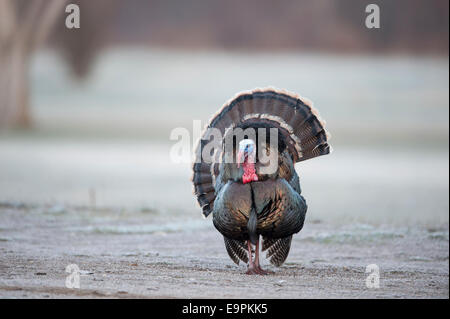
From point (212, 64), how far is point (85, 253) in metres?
11.5

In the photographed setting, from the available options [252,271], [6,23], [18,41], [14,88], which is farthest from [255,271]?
[14,88]

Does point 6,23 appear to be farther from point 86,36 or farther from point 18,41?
point 86,36

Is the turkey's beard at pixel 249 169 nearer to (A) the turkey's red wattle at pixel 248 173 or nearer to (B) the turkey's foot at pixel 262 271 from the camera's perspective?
(A) the turkey's red wattle at pixel 248 173

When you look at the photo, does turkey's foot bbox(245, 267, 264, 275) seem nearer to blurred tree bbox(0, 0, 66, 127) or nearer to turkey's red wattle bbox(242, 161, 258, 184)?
turkey's red wattle bbox(242, 161, 258, 184)

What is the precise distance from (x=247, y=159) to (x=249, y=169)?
0.08 m

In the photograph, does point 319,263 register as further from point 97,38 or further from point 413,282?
point 97,38

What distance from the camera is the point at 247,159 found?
5.62m

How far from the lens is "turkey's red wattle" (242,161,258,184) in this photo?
18.5 feet

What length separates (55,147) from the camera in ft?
50.4

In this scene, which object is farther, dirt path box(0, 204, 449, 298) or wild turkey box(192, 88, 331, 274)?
wild turkey box(192, 88, 331, 274)

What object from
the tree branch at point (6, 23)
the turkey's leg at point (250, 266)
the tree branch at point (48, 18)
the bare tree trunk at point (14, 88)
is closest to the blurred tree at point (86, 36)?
the tree branch at point (48, 18)

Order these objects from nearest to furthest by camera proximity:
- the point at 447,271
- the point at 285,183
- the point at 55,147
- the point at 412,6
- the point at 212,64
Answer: the point at 285,183 < the point at 447,271 < the point at 55,147 < the point at 412,6 < the point at 212,64

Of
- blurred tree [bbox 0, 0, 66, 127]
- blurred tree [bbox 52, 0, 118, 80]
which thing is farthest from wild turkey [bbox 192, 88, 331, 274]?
blurred tree [bbox 52, 0, 118, 80]

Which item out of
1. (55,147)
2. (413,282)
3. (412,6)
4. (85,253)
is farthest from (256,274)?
(412,6)
